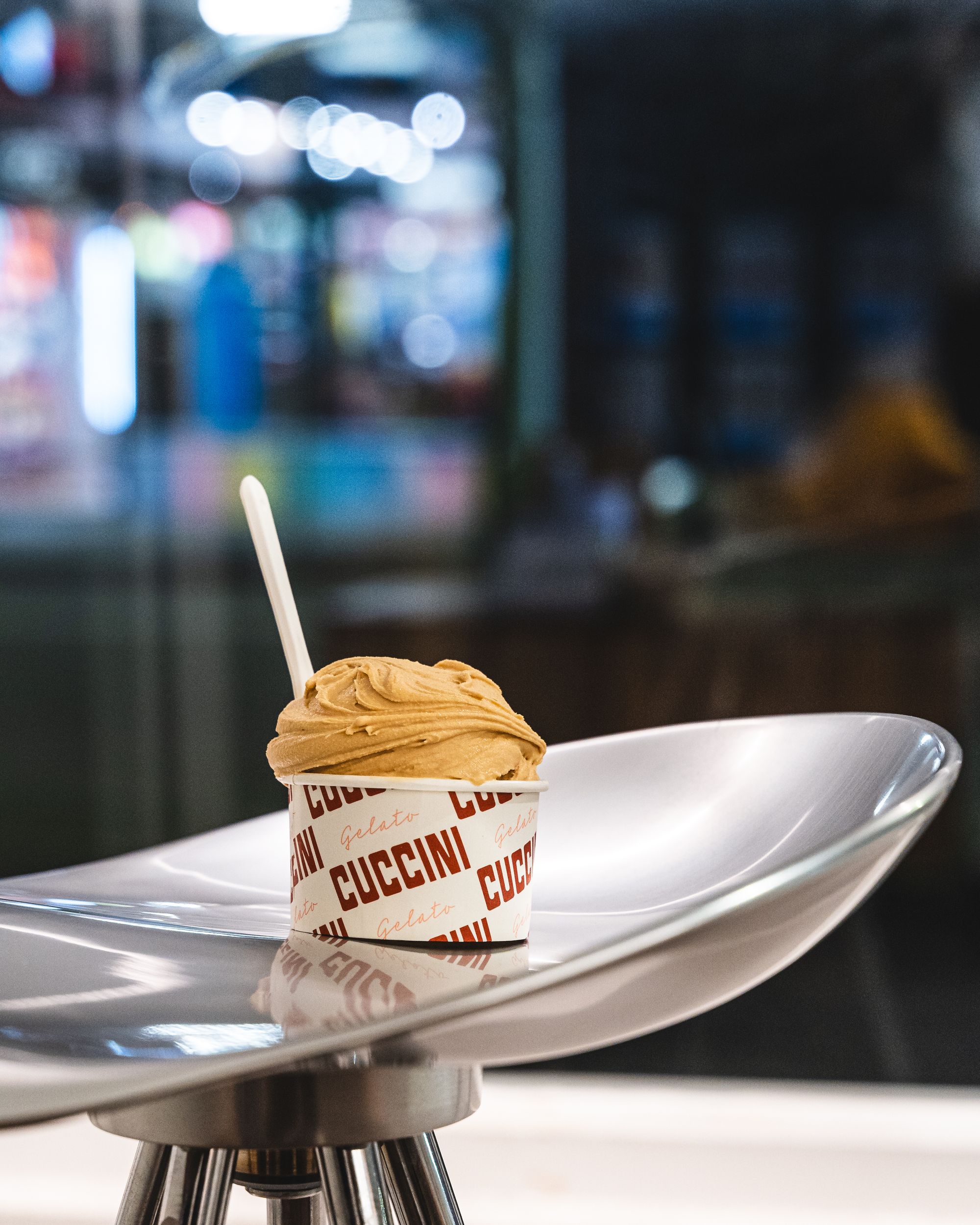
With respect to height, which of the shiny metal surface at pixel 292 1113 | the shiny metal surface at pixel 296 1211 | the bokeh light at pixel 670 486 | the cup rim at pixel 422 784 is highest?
the bokeh light at pixel 670 486

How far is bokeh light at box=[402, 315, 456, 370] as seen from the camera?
207 cm

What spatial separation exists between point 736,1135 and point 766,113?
141cm

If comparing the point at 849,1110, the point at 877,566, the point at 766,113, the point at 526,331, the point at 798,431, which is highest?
the point at 766,113

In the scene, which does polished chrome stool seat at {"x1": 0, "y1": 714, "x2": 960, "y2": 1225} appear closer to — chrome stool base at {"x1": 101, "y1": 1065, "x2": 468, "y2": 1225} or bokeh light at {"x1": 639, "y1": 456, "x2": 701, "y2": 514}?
chrome stool base at {"x1": 101, "y1": 1065, "x2": 468, "y2": 1225}

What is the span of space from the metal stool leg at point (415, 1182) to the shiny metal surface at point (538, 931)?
0.12 meters

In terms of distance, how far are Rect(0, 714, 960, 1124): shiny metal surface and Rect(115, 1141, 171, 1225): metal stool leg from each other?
12 cm

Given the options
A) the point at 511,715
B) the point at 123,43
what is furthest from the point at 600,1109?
the point at 123,43

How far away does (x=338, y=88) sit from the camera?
2150mm

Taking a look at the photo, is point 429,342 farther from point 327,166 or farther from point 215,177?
point 215,177

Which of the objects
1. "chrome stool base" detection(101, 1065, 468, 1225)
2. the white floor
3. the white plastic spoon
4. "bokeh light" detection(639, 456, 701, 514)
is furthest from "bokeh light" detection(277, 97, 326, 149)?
"chrome stool base" detection(101, 1065, 468, 1225)

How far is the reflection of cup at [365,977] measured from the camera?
0.39 metres

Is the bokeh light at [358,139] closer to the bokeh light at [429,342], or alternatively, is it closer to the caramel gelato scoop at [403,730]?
the bokeh light at [429,342]

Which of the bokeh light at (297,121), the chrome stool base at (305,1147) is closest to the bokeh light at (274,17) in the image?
the bokeh light at (297,121)

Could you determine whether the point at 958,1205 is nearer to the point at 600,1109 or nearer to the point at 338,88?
the point at 600,1109
